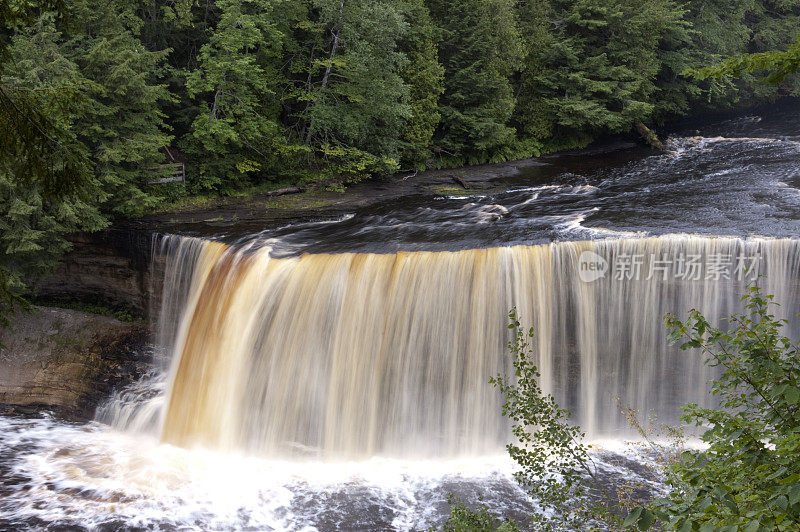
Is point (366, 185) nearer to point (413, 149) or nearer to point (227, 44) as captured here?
point (413, 149)

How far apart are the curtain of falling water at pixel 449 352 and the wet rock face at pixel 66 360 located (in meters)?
2.42

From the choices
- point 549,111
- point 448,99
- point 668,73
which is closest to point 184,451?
point 448,99

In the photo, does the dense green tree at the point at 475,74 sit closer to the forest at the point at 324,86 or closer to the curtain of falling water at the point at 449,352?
the forest at the point at 324,86

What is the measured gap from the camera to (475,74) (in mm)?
21672

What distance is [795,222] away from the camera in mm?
12750

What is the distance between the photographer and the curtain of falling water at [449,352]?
11836mm

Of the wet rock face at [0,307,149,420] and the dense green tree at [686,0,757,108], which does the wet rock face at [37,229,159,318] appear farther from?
the dense green tree at [686,0,757,108]

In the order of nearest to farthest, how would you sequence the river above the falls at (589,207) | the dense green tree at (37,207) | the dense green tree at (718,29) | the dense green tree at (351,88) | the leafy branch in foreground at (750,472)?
1. the leafy branch in foreground at (750,472)
2. the dense green tree at (37,207)
3. the river above the falls at (589,207)
4. the dense green tree at (351,88)
5. the dense green tree at (718,29)

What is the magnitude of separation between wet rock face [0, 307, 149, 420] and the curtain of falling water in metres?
2.42

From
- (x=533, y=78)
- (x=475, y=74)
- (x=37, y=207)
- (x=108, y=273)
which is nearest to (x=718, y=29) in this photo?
(x=533, y=78)

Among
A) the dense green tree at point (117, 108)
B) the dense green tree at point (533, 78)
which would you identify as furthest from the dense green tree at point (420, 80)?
the dense green tree at point (117, 108)

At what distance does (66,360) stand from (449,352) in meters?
8.33

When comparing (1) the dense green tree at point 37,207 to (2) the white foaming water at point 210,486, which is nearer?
(2) the white foaming water at point 210,486

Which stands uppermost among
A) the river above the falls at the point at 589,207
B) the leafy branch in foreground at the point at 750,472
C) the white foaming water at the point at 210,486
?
the river above the falls at the point at 589,207
